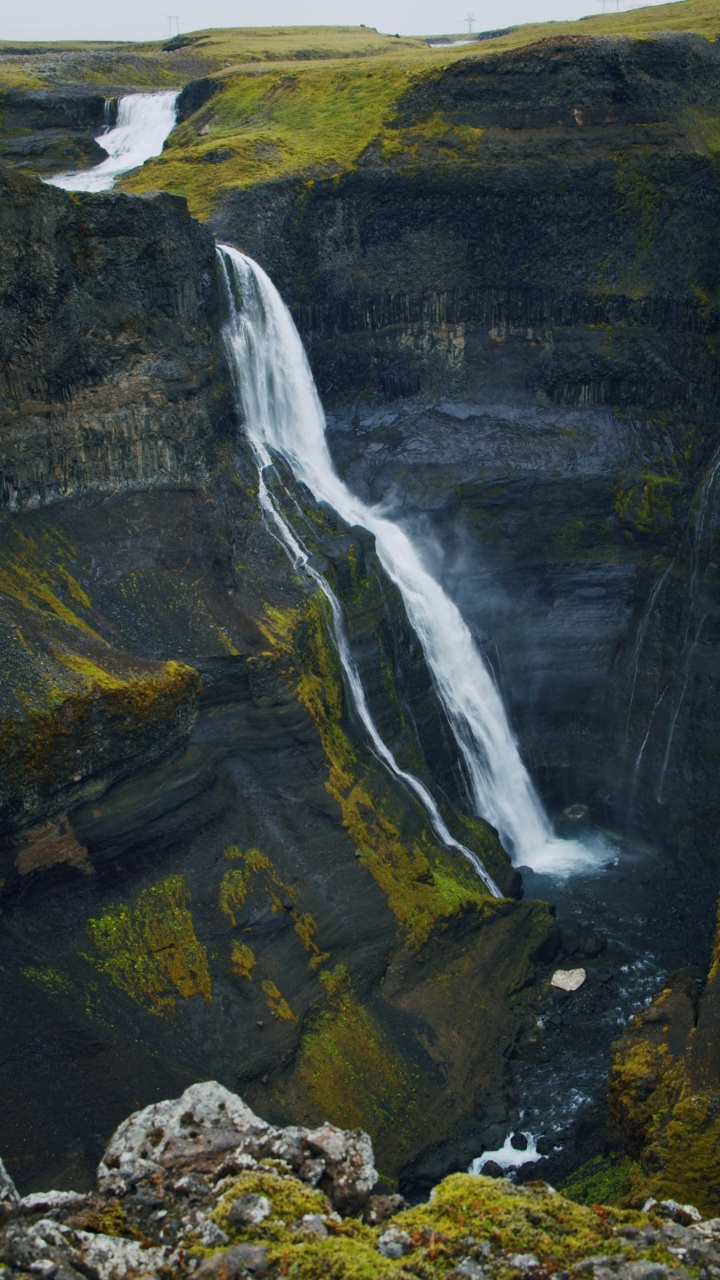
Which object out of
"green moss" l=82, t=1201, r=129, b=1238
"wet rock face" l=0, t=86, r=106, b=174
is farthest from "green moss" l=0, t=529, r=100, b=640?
"wet rock face" l=0, t=86, r=106, b=174

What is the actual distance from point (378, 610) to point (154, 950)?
1067cm

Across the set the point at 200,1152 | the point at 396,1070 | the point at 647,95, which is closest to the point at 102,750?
the point at 396,1070

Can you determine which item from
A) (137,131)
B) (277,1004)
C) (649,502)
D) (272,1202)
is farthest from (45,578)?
(137,131)

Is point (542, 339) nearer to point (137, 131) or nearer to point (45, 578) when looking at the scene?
point (137, 131)

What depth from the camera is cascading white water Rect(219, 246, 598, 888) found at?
30.9m

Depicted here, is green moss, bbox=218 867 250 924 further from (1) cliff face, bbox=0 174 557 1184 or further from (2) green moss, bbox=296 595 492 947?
(2) green moss, bbox=296 595 492 947

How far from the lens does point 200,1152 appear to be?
12.4 meters

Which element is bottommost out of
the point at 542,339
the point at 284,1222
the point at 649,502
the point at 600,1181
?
the point at 600,1181

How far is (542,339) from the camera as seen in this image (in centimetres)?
3675

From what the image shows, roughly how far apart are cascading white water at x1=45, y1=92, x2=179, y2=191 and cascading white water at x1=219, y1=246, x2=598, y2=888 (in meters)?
12.1

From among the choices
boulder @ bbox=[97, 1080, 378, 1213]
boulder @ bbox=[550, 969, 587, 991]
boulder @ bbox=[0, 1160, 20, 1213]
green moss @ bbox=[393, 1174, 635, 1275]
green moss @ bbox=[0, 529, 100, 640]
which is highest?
green moss @ bbox=[0, 529, 100, 640]

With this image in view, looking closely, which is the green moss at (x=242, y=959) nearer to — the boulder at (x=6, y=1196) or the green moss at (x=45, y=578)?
the green moss at (x=45, y=578)

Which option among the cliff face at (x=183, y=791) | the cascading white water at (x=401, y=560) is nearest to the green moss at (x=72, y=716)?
the cliff face at (x=183, y=791)

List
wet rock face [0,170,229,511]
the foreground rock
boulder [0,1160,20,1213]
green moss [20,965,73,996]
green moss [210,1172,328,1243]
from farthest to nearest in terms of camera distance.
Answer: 1. wet rock face [0,170,229,511]
2. green moss [20,965,73,996]
3. green moss [210,1172,328,1243]
4. boulder [0,1160,20,1213]
5. the foreground rock
